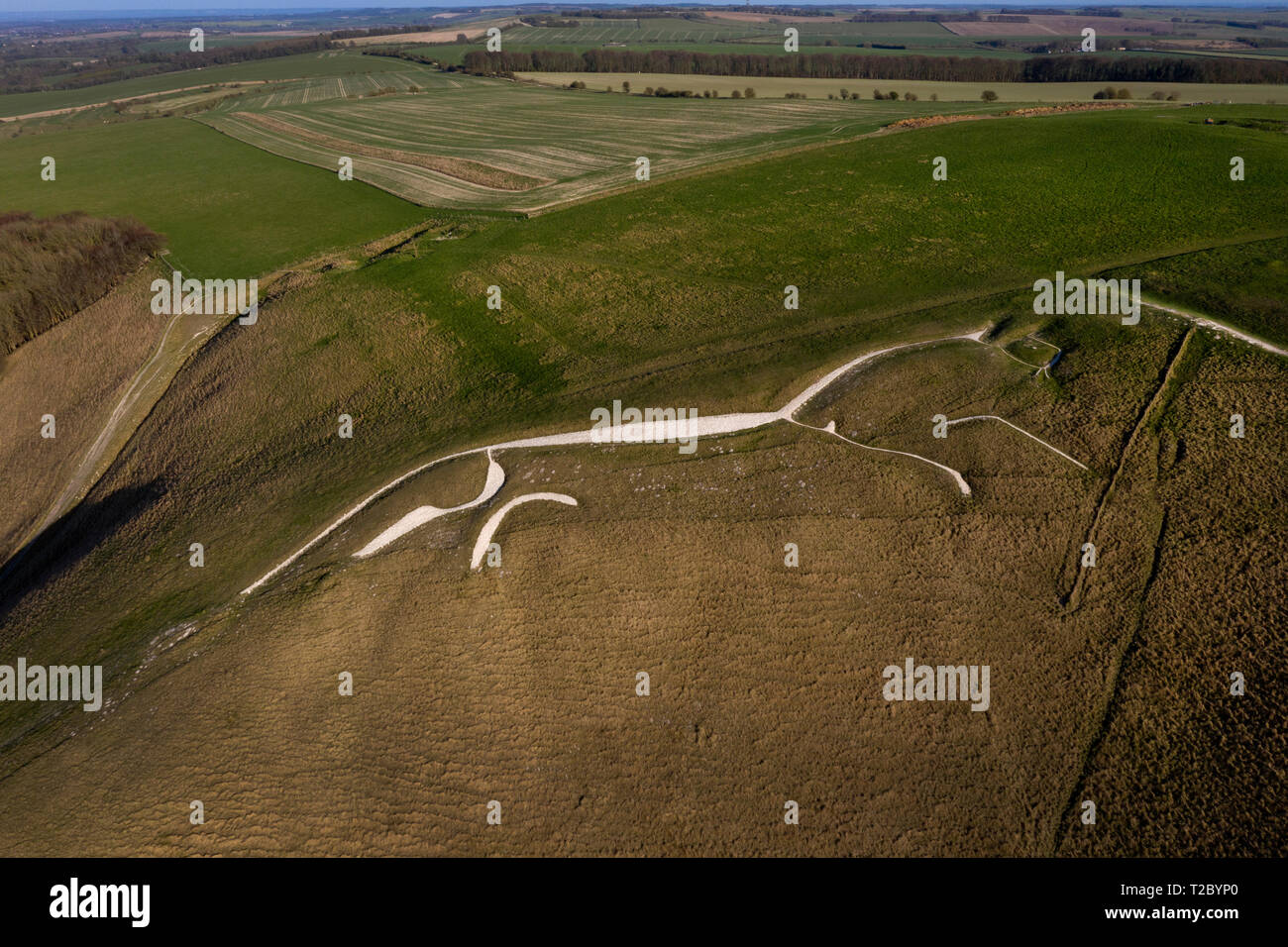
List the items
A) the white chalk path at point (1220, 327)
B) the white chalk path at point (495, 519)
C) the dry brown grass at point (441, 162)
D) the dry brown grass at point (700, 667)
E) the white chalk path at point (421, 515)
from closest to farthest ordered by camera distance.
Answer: the dry brown grass at point (700, 667), the white chalk path at point (495, 519), the white chalk path at point (1220, 327), the white chalk path at point (421, 515), the dry brown grass at point (441, 162)

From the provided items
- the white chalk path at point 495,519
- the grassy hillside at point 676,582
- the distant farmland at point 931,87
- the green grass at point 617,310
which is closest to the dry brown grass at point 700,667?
the grassy hillside at point 676,582

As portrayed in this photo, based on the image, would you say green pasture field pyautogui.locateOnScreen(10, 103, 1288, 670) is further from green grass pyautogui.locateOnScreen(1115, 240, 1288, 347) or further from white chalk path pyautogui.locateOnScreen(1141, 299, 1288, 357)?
white chalk path pyautogui.locateOnScreen(1141, 299, 1288, 357)

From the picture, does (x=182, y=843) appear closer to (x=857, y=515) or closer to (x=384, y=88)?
(x=857, y=515)

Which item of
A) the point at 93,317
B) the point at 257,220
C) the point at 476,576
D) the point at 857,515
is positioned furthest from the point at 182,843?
the point at 257,220

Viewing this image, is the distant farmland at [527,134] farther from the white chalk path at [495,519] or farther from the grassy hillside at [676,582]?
the white chalk path at [495,519]

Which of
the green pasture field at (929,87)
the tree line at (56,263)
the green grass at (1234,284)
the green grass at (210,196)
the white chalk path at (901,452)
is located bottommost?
the white chalk path at (901,452)

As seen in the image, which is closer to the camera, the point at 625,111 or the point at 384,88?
the point at 625,111
